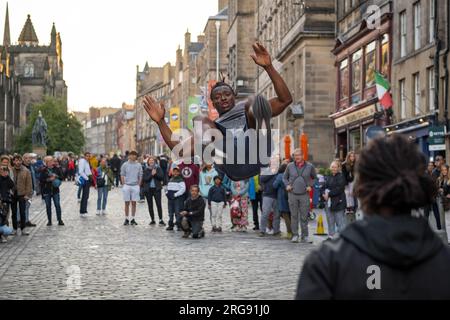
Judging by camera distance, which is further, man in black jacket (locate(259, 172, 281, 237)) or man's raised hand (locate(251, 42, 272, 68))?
man in black jacket (locate(259, 172, 281, 237))

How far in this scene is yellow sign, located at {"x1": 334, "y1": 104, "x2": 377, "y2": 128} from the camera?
38.1m

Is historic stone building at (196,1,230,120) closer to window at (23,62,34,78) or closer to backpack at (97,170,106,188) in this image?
window at (23,62,34,78)

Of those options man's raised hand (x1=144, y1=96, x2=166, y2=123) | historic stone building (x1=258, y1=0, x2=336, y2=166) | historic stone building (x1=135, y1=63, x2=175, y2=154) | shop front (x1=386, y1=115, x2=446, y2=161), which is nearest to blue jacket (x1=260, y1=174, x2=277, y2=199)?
shop front (x1=386, y1=115, x2=446, y2=161)

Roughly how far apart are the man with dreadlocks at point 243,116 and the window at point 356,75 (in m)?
35.7

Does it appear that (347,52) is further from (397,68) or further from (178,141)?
(178,141)

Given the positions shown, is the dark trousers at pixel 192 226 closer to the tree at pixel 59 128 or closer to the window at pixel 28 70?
the tree at pixel 59 128

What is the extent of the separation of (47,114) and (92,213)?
279 ft

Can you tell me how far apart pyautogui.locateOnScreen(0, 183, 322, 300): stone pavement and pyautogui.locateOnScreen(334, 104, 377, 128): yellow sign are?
16.2 m

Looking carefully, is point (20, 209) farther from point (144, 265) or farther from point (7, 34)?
point (7, 34)

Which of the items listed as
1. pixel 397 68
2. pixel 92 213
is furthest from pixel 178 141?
pixel 397 68

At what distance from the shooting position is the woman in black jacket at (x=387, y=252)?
2.91 m

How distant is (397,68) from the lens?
35312 millimetres

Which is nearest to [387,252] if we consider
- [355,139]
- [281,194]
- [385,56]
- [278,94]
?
[278,94]

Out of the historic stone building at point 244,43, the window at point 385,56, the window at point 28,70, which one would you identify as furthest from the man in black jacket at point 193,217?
the window at point 28,70
